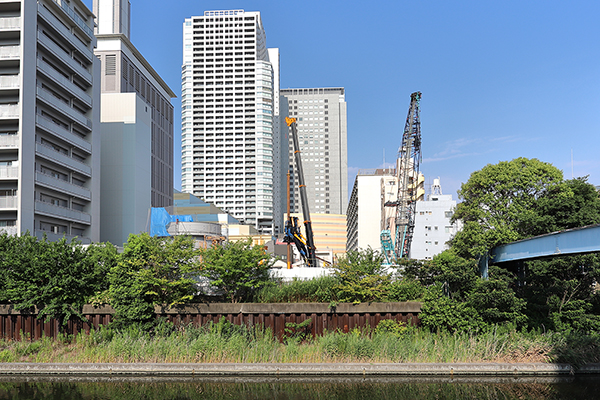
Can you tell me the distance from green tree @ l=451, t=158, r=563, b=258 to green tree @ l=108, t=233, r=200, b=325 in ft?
46.9

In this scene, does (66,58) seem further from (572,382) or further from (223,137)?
(223,137)

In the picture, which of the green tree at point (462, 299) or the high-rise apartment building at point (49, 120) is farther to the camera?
the high-rise apartment building at point (49, 120)

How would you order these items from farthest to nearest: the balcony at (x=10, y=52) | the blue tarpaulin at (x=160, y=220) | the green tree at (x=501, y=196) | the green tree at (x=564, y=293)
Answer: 1. the blue tarpaulin at (x=160, y=220)
2. the balcony at (x=10, y=52)
3. the green tree at (x=501, y=196)
4. the green tree at (x=564, y=293)

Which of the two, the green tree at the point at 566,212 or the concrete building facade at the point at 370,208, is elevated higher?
the concrete building facade at the point at 370,208

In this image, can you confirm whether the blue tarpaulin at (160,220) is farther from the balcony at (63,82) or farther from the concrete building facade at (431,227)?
the concrete building facade at (431,227)

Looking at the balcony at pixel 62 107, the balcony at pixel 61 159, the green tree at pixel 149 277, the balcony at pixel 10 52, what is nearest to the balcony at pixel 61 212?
the balcony at pixel 61 159

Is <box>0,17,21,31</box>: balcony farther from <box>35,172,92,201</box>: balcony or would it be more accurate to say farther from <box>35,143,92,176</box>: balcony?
<box>35,172,92,201</box>: balcony

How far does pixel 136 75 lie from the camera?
95.4 meters

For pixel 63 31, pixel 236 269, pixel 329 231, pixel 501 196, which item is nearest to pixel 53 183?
pixel 63 31

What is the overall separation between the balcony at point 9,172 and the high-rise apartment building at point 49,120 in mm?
81

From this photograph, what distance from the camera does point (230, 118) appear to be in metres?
158

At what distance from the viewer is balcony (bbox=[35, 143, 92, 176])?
4666 cm

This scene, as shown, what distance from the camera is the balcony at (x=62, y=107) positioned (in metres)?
47.2

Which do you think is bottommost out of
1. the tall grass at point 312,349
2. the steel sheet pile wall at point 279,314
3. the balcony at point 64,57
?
the tall grass at point 312,349
